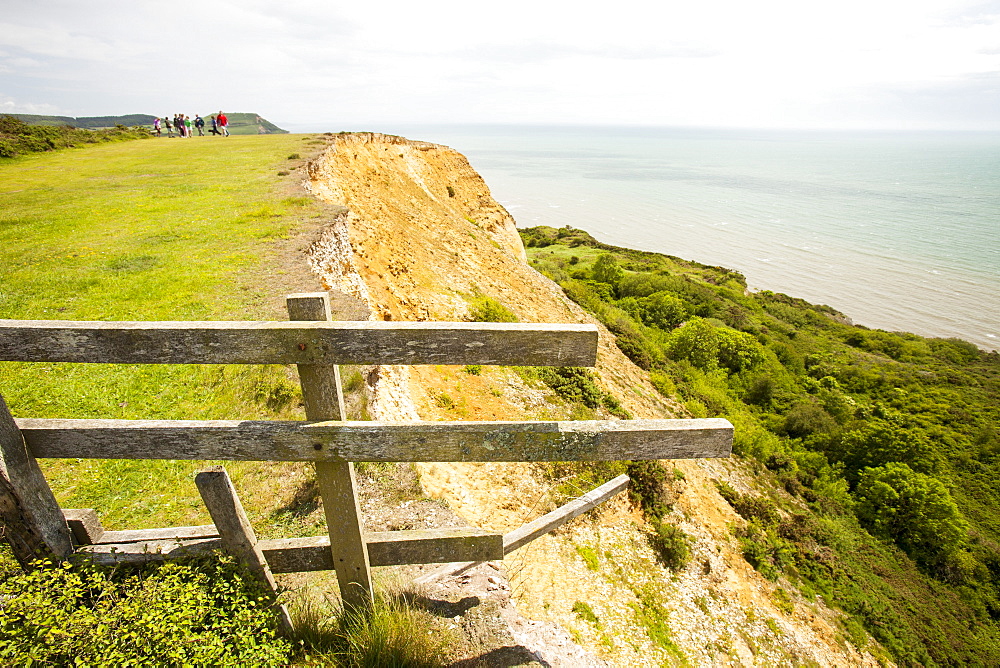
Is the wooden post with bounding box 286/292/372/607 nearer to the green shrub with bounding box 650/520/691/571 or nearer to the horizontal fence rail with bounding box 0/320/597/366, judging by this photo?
the horizontal fence rail with bounding box 0/320/597/366

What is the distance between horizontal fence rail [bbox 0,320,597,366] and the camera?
2.41 meters

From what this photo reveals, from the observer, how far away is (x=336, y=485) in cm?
287

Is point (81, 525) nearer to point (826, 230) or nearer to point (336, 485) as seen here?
point (336, 485)

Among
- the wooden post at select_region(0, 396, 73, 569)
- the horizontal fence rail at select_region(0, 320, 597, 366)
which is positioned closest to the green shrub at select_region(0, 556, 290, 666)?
the wooden post at select_region(0, 396, 73, 569)

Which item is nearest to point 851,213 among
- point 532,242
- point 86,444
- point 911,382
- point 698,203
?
point 698,203

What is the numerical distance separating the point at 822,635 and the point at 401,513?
935 centimetres

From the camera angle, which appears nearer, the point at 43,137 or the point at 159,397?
the point at 159,397

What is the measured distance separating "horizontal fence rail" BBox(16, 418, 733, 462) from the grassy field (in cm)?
252

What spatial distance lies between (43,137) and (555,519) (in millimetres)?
37874

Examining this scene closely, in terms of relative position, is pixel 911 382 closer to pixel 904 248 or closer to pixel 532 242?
pixel 532 242

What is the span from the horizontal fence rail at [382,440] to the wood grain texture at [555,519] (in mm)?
1856

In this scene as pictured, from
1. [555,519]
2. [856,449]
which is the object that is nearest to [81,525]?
[555,519]

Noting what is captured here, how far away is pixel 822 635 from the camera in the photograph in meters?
9.16

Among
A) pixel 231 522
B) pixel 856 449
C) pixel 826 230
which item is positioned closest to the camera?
pixel 231 522
